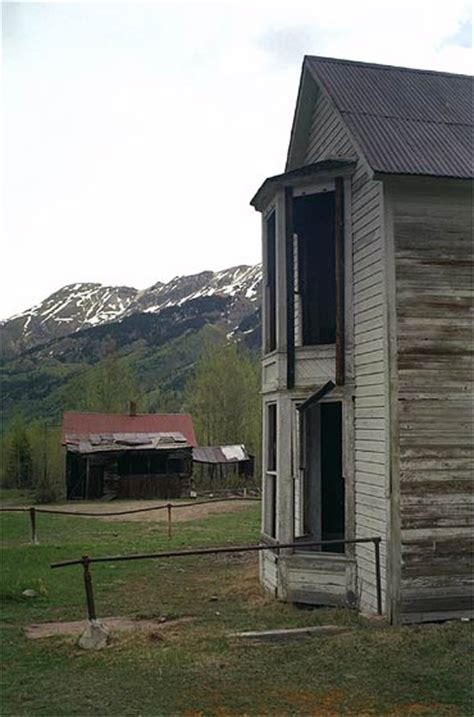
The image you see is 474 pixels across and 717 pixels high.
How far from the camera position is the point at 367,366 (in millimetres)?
9039

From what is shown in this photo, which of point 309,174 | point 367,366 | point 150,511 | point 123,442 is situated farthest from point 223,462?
point 367,366

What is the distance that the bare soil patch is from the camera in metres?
8.26

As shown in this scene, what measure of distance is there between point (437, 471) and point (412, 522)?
26.7 inches

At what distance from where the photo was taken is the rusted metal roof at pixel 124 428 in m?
34.9

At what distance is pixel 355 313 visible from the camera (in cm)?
946

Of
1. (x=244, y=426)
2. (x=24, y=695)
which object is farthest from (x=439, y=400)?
(x=244, y=426)

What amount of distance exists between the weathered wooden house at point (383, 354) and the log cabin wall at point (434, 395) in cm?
2

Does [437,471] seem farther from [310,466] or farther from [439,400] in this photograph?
[310,466]

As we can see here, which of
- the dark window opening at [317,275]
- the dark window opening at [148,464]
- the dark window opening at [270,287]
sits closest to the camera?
the dark window opening at [270,287]

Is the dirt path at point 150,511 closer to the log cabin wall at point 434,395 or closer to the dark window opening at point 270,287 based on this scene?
the dark window opening at point 270,287

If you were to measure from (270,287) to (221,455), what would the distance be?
29.4m

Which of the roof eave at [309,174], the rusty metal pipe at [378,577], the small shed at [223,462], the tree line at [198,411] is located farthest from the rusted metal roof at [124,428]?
the rusty metal pipe at [378,577]

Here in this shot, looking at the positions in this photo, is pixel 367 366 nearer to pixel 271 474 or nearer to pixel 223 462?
pixel 271 474

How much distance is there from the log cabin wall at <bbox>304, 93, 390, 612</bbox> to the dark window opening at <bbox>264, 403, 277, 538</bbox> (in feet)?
5.40
